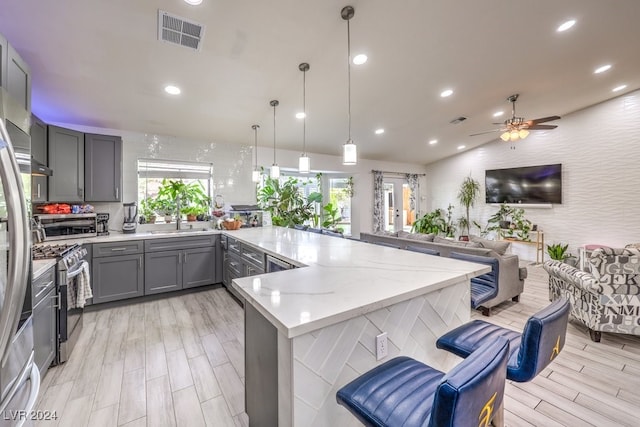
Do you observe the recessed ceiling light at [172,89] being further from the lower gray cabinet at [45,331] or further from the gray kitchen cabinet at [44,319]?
the lower gray cabinet at [45,331]

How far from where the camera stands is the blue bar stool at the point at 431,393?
71cm

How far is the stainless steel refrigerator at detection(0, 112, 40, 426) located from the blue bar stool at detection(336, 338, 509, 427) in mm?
1099

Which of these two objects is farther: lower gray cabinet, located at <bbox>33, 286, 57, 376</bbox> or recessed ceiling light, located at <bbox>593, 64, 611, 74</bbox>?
recessed ceiling light, located at <bbox>593, 64, 611, 74</bbox>

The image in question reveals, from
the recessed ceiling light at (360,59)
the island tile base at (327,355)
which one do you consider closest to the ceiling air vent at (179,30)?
the recessed ceiling light at (360,59)

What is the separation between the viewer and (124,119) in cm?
383

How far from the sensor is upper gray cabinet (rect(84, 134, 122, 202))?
3637 millimetres

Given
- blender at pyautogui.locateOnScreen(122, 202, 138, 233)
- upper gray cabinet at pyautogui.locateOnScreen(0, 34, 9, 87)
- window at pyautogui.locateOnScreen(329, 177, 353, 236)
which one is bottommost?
blender at pyautogui.locateOnScreen(122, 202, 138, 233)

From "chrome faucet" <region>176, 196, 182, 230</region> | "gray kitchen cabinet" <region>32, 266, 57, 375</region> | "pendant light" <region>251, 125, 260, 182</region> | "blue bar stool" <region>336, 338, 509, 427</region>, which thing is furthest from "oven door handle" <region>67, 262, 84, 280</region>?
"blue bar stool" <region>336, 338, 509, 427</region>

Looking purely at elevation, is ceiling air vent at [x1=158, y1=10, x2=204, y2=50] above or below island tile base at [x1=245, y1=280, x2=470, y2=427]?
above

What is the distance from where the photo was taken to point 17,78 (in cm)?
204

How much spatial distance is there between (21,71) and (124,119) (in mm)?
1786

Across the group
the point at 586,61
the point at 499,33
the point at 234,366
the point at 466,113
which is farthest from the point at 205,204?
the point at 586,61

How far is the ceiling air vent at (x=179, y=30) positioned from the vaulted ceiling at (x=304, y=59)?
52 millimetres

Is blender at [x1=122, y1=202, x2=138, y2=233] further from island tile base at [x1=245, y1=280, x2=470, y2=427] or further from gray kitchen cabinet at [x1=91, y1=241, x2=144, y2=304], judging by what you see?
island tile base at [x1=245, y1=280, x2=470, y2=427]
